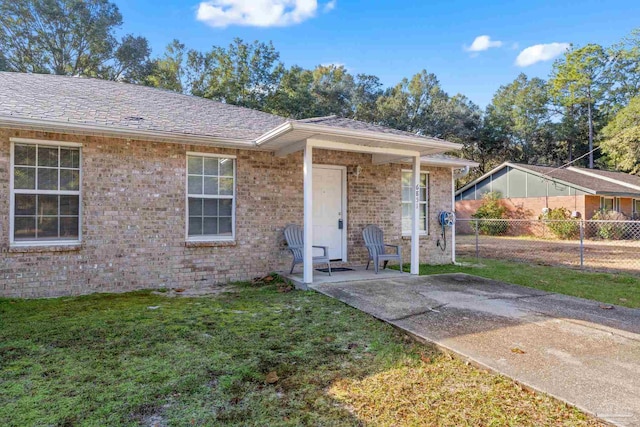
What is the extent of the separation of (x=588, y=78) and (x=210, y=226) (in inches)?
1586

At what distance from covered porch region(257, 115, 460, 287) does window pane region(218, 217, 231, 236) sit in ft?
4.85

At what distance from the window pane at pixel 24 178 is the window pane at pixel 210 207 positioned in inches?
107

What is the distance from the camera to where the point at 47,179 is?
6133mm

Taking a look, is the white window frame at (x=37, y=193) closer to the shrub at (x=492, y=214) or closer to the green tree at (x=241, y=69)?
the green tree at (x=241, y=69)

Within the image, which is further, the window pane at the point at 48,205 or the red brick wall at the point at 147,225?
the window pane at the point at 48,205

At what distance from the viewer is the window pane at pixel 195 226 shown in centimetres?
712

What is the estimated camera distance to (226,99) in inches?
992

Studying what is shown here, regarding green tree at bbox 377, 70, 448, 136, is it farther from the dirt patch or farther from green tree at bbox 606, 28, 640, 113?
the dirt patch

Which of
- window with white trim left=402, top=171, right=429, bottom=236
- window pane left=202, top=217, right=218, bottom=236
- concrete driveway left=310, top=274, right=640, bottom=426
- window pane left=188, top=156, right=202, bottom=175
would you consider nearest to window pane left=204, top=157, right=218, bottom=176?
window pane left=188, top=156, right=202, bottom=175

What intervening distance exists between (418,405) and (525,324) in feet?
8.14

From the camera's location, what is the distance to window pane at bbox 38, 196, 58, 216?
611 cm

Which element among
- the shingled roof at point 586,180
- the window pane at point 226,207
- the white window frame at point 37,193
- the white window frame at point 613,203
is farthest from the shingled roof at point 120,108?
the white window frame at point 613,203

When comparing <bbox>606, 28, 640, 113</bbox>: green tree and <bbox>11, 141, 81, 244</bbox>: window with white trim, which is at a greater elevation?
<bbox>606, 28, 640, 113</bbox>: green tree

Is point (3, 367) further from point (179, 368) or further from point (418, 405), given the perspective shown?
point (418, 405)
